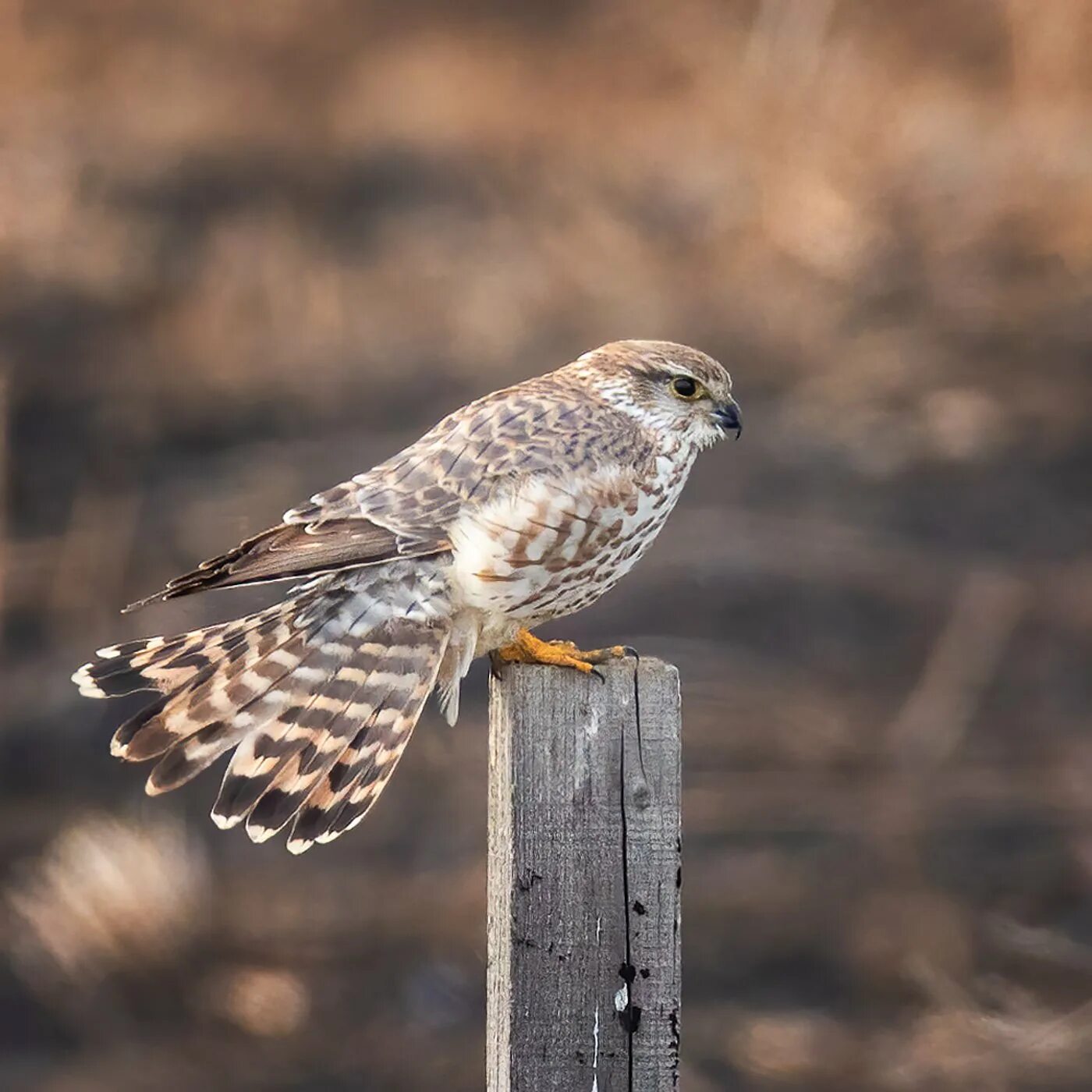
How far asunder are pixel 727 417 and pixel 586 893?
1.04 metres

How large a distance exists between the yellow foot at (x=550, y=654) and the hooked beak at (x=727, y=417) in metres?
0.48

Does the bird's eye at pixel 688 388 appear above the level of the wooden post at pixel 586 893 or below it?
above

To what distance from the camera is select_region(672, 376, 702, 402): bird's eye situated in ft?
8.81

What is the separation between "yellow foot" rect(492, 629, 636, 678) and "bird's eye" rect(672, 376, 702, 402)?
48 centimetres

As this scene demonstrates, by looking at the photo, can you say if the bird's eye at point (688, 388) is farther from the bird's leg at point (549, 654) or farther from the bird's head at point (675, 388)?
the bird's leg at point (549, 654)

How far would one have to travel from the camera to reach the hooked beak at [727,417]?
8.84ft

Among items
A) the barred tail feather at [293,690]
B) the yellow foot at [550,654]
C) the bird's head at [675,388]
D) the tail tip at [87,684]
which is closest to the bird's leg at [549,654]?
the yellow foot at [550,654]

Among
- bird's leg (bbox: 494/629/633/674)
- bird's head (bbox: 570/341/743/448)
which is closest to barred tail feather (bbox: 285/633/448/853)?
bird's leg (bbox: 494/629/633/674)

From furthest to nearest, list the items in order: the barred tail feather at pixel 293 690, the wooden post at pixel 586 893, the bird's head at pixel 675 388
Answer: the bird's head at pixel 675 388 → the barred tail feather at pixel 293 690 → the wooden post at pixel 586 893

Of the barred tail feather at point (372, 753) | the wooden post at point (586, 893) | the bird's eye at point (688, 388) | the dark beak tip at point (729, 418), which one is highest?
the bird's eye at point (688, 388)

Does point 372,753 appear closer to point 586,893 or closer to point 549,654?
point 549,654

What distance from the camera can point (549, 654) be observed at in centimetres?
238

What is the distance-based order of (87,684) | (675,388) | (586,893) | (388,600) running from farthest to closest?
(675,388) → (388,600) → (87,684) → (586,893)

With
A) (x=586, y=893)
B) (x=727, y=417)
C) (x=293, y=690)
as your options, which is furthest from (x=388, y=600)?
(x=727, y=417)
